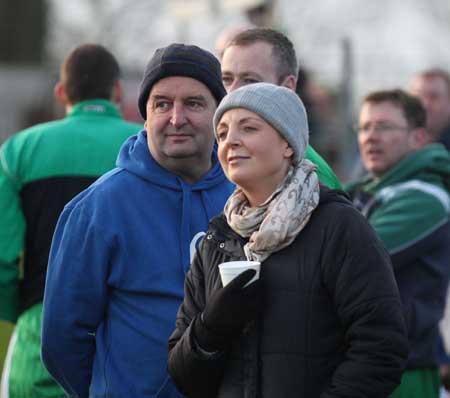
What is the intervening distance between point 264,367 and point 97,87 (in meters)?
3.02

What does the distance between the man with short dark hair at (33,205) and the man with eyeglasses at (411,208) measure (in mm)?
1412

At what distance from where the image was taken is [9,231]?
6320 millimetres

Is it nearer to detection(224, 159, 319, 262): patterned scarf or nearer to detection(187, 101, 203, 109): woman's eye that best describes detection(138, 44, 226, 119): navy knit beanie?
detection(187, 101, 203, 109): woman's eye

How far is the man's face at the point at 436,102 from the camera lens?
9352 millimetres

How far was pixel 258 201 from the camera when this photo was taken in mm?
4105

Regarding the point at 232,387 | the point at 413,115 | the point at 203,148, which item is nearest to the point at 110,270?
the point at 203,148

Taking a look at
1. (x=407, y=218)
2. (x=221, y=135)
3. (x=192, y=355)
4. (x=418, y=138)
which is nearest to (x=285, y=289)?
(x=192, y=355)

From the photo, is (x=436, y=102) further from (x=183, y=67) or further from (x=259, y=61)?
(x=183, y=67)

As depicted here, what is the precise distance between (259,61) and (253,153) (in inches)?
56.1

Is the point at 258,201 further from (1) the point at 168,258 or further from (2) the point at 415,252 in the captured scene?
(2) the point at 415,252

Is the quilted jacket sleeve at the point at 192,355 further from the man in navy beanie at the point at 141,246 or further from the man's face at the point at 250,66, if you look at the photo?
the man's face at the point at 250,66

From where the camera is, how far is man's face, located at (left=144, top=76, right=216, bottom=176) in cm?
470

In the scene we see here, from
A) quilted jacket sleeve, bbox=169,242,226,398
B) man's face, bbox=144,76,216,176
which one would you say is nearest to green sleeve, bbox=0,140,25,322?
man's face, bbox=144,76,216,176

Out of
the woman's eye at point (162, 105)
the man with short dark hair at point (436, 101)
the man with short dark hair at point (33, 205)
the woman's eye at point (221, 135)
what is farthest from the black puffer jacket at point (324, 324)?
the man with short dark hair at point (436, 101)
